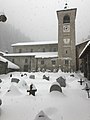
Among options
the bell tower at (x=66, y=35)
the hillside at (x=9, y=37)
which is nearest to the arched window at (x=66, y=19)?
the bell tower at (x=66, y=35)

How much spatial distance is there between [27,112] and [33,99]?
2807 millimetres

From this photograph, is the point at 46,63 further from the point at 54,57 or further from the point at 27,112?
the point at 27,112

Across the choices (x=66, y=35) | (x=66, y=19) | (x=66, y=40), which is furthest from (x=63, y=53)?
(x=66, y=19)

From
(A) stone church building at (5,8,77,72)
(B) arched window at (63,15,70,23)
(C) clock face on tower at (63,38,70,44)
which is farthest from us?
(B) arched window at (63,15,70,23)

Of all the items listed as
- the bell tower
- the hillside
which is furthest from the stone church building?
the hillside

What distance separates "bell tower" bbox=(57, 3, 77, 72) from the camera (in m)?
41.6

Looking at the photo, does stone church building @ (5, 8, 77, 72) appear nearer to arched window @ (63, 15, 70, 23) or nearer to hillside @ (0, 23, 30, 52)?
arched window @ (63, 15, 70, 23)

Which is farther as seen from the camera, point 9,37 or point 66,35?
point 9,37

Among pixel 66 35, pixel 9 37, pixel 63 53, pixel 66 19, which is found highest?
pixel 9 37

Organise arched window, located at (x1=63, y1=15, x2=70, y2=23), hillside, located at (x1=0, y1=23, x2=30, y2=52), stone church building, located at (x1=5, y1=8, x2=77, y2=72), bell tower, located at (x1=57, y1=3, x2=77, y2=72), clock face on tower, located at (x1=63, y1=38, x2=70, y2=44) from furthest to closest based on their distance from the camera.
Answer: hillside, located at (x1=0, y1=23, x2=30, y2=52), arched window, located at (x1=63, y1=15, x2=70, y2=23), clock face on tower, located at (x1=63, y1=38, x2=70, y2=44), bell tower, located at (x1=57, y1=3, x2=77, y2=72), stone church building, located at (x1=5, y1=8, x2=77, y2=72)

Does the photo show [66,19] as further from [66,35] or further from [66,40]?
[66,40]

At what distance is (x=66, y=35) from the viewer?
43.3 m

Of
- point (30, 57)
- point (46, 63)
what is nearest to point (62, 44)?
point (46, 63)

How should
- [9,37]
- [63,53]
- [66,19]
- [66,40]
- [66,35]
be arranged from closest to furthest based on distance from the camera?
[63,53]
[66,40]
[66,35]
[66,19]
[9,37]
